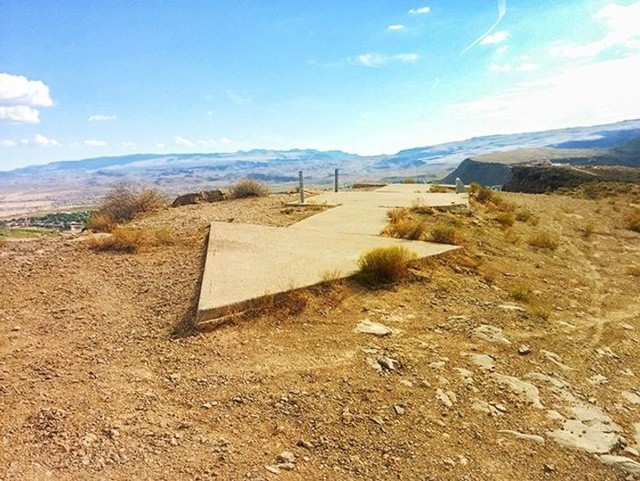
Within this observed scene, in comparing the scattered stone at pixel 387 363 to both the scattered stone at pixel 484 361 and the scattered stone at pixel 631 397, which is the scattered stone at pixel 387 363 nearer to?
the scattered stone at pixel 484 361

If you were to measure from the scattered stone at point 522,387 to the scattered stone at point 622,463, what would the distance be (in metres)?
0.59

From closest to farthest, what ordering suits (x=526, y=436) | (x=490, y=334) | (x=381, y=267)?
Answer: (x=526, y=436)
(x=490, y=334)
(x=381, y=267)

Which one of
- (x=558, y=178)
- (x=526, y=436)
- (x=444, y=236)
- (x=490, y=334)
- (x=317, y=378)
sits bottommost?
(x=558, y=178)

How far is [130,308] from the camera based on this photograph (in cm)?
549

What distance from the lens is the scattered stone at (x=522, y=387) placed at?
385 centimetres

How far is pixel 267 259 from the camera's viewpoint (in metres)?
6.74

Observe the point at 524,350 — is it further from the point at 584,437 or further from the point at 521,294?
the point at 521,294

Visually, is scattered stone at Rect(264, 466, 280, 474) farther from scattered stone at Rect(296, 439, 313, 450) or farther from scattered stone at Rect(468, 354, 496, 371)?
scattered stone at Rect(468, 354, 496, 371)

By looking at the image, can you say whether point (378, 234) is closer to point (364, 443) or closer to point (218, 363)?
point (218, 363)

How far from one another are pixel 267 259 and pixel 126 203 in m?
7.36

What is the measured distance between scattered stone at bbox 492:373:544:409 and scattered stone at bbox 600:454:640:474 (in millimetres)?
594

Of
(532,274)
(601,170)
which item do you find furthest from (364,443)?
(601,170)

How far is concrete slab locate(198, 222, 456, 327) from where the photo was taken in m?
5.21

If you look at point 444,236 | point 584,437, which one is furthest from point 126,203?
point 584,437
